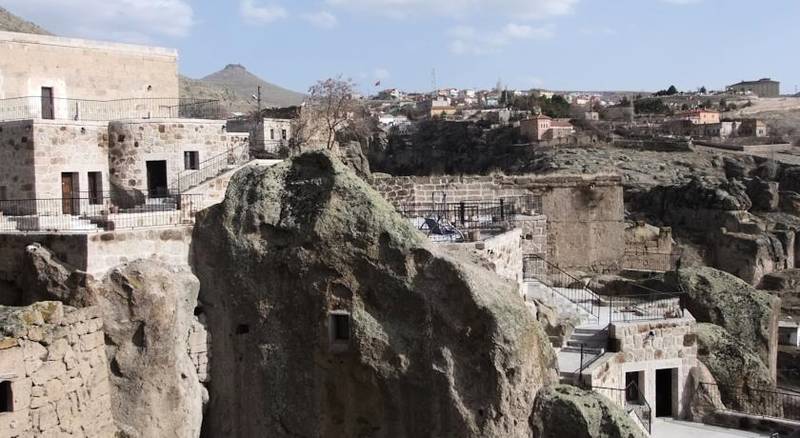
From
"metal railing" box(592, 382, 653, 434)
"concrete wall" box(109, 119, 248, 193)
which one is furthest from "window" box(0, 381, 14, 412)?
"metal railing" box(592, 382, 653, 434)

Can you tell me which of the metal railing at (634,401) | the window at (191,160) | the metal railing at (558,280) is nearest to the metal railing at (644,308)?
the metal railing at (558,280)

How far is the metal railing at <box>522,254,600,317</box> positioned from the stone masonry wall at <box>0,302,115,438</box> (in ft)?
37.5

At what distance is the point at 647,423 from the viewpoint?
16.9 m

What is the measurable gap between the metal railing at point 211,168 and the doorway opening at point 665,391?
33.8ft

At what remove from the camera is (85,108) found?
1925 cm

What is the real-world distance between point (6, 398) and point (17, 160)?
6415mm

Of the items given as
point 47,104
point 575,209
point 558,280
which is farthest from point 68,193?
point 575,209

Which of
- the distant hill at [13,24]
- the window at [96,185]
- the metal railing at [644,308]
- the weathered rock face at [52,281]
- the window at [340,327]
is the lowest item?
the metal railing at [644,308]

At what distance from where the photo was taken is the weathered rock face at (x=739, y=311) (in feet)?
70.5

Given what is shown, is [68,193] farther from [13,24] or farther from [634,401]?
[13,24]

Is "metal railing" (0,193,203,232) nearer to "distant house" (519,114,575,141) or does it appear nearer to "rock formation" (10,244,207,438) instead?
"rock formation" (10,244,207,438)

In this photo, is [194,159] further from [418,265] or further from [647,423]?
[647,423]

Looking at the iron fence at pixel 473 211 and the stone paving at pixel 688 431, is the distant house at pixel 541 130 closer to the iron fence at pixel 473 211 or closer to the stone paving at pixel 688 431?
the iron fence at pixel 473 211

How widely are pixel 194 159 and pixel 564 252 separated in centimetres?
1105
